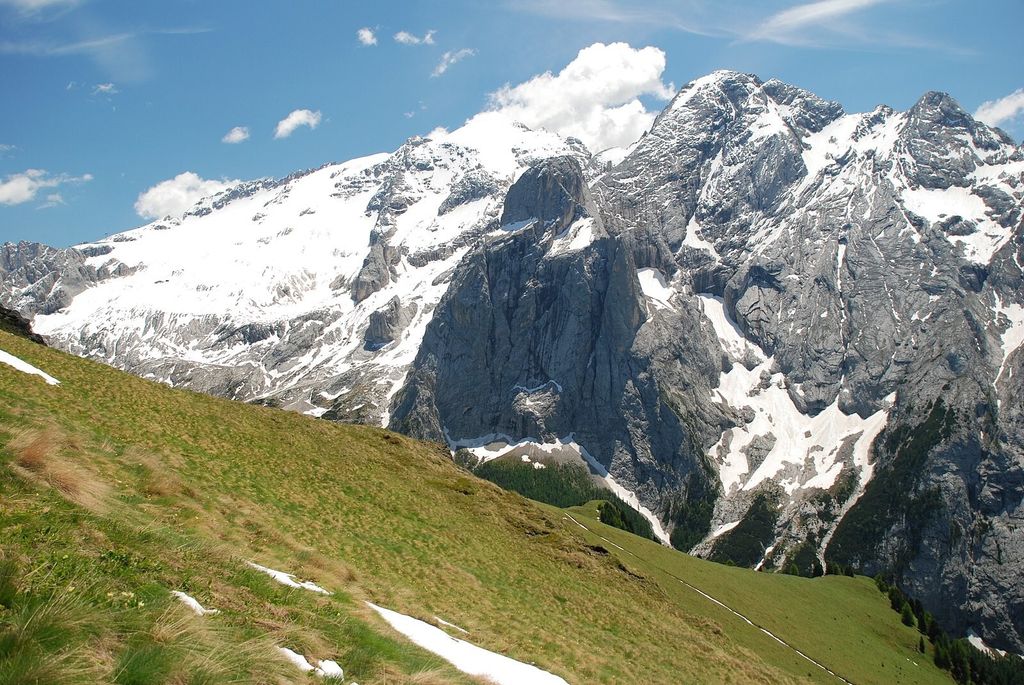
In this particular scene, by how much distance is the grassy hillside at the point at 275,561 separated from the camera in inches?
322

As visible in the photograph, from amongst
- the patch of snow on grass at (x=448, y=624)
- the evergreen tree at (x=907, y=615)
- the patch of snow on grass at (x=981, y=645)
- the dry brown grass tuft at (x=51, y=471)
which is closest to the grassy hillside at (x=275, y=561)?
the dry brown grass tuft at (x=51, y=471)

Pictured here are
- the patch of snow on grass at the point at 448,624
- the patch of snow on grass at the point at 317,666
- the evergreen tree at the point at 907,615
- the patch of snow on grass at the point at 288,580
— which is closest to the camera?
the patch of snow on grass at the point at 317,666

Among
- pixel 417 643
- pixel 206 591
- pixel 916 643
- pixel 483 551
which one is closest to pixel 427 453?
pixel 483 551

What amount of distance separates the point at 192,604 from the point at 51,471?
625 cm

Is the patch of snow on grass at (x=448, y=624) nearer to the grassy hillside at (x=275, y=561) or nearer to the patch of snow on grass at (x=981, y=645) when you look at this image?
the grassy hillside at (x=275, y=561)

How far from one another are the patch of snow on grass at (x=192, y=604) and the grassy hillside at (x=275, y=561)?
24 cm

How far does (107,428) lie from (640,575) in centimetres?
3281

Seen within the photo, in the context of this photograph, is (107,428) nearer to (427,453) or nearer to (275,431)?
(275,431)

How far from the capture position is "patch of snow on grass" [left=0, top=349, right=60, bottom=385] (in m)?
29.4

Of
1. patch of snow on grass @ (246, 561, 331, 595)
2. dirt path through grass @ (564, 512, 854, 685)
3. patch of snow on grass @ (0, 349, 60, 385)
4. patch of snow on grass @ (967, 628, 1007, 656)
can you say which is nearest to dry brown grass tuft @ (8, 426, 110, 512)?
patch of snow on grass @ (246, 561, 331, 595)

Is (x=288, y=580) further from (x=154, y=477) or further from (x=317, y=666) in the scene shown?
(x=154, y=477)

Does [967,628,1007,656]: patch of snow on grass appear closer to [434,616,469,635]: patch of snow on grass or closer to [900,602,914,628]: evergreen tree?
[900,602,914,628]: evergreen tree

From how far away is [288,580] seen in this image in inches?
650

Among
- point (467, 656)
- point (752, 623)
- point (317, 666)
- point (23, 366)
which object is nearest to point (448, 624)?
point (467, 656)
